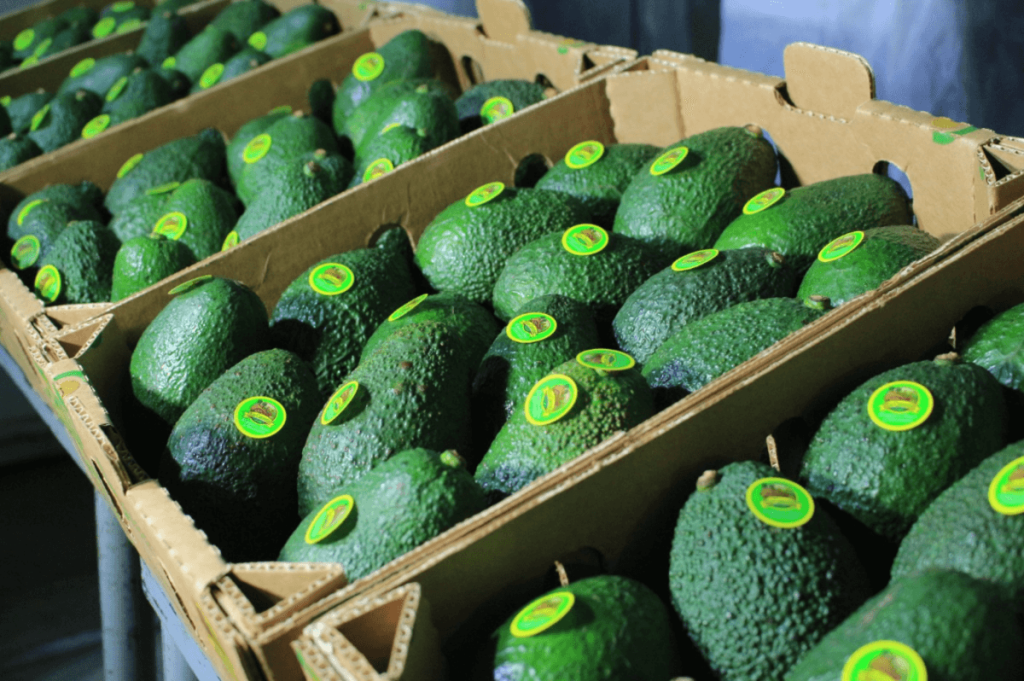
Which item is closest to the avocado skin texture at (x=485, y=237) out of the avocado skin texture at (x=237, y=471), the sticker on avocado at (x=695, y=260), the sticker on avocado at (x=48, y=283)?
the sticker on avocado at (x=695, y=260)

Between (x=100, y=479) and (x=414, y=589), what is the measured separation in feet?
2.64

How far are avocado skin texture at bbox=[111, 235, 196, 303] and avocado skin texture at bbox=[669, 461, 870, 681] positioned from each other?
44.4 inches

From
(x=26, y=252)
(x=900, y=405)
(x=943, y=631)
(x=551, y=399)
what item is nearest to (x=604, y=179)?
(x=551, y=399)

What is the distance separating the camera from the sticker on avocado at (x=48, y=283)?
1.73 meters

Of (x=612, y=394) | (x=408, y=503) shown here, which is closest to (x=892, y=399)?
(x=612, y=394)

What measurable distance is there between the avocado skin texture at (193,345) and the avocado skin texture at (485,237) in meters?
0.33

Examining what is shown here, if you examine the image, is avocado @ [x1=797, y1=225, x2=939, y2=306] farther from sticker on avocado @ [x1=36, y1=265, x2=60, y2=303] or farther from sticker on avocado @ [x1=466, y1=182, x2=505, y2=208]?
sticker on avocado @ [x1=36, y1=265, x2=60, y2=303]

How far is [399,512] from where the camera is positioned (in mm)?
938

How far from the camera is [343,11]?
2764mm

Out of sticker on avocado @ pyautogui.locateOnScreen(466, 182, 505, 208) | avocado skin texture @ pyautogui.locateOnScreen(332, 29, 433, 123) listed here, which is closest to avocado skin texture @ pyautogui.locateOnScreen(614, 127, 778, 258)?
sticker on avocado @ pyautogui.locateOnScreen(466, 182, 505, 208)

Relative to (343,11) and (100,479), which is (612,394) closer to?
(100,479)

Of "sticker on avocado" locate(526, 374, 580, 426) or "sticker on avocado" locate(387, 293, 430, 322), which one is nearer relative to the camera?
"sticker on avocado" locate(526, 374, 580, 426)

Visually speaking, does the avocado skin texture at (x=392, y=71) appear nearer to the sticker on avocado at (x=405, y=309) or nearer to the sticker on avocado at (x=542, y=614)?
the sticker on avocado at (x=405, y=309)

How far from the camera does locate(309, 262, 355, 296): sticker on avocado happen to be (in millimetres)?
1402
